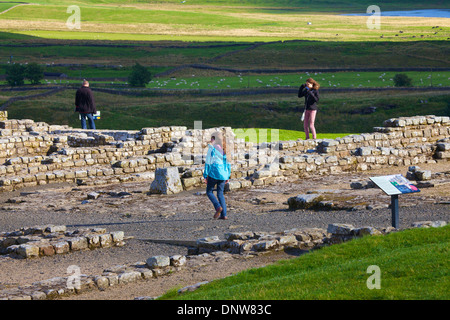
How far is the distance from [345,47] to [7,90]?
53.8 m

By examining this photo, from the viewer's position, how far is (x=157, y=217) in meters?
17.5

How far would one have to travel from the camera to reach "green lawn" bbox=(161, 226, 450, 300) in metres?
8.85

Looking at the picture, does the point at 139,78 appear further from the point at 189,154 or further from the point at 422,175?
the point at 422,175

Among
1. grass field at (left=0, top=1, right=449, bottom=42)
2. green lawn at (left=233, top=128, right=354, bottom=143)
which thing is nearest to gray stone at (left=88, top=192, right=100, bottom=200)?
green lawn at (left=233, top=128, right=354, bottom=143)

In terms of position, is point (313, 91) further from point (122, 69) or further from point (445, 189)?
point (122, 69)

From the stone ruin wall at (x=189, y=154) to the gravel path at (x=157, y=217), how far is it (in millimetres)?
829

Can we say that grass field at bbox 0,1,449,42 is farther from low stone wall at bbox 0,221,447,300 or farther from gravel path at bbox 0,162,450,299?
low stone wall at bbox 0,221,447,300

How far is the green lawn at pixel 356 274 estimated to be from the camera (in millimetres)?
8852

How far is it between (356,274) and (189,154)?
17213 millimetres

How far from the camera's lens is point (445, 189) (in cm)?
1828

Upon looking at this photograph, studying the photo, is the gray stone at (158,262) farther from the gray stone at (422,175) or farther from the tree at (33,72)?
the tree at (33,72)

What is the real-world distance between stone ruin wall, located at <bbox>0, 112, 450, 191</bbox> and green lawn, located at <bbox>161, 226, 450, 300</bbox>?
9.42 meters

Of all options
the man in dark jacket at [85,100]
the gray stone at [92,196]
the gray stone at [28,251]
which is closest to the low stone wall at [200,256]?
the gray stone at [28,251]

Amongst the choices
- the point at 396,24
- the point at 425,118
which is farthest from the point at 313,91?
the point at 396,24
